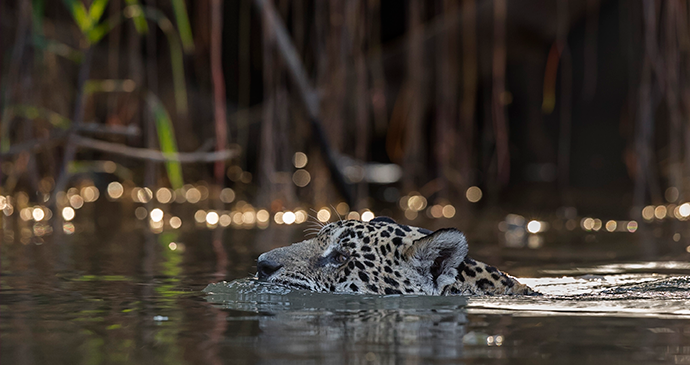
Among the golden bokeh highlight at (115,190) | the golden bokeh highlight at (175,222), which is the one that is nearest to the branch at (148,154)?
Answer: the golden bokeh highlight at (175,222)

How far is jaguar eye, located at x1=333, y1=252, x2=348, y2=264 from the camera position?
5.14 m

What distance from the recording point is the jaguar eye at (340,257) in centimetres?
514

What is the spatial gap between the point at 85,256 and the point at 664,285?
3.77 metres

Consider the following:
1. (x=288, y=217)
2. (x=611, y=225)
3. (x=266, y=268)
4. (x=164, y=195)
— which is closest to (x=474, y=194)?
(x=164, y=195)

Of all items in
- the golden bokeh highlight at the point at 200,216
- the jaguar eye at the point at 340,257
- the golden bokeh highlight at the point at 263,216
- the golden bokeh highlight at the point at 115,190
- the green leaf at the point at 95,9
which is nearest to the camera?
the jaguar eye at the point at 340,257

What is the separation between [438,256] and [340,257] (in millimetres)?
530

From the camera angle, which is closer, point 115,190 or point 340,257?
point 340,257

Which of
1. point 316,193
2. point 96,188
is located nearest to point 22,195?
point 96,188

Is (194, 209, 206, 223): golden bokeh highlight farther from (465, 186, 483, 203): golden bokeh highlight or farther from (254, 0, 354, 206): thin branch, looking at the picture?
(465, 186, 483, 203): golden bokeh highlight

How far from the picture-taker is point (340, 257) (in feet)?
16.9

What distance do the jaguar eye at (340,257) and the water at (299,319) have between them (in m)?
0.36

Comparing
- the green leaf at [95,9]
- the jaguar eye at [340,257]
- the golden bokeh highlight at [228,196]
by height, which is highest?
the green leaf at [95,9]

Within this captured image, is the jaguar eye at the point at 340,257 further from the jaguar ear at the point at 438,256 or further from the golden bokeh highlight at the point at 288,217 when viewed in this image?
the golden bokeh highlight at the point at 288,217

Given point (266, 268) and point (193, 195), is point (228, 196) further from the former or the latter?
point (266, 268)
